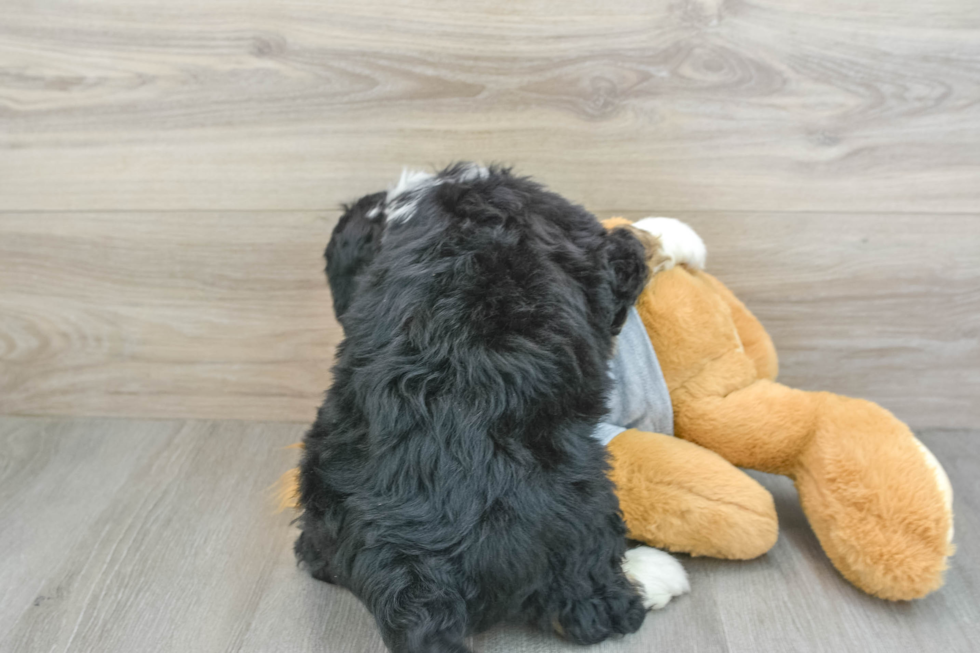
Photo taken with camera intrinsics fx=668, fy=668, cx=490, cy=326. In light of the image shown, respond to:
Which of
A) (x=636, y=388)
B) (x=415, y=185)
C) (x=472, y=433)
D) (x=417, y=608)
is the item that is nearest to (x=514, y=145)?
(x=415, y=185)

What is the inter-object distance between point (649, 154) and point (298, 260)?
535mm

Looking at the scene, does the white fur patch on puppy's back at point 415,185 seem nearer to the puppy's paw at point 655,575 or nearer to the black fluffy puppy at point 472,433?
the black fluffy puppy at point 472,433

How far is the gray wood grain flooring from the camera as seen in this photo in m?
0.70

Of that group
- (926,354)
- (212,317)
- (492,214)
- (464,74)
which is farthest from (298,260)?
(926,354)

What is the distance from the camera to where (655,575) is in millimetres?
A: 719

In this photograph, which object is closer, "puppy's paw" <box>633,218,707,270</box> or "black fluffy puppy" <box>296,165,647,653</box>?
"black fluffy puppy" <box>296,165,647,653</box>

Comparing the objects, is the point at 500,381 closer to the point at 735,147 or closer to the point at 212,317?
the point at 735,147

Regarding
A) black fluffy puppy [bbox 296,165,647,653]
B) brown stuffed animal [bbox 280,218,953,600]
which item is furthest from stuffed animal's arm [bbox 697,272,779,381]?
black fluffy puppy [bbox 296,165,647,653]

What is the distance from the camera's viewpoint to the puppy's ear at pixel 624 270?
0.66 metres

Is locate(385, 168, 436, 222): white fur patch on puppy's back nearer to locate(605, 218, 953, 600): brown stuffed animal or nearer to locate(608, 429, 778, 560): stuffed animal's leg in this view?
locate(605, 218, 953, 600): brown stuffed animal

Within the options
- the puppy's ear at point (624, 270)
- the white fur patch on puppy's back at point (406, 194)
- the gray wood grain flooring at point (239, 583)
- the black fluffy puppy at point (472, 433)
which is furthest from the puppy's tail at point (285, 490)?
the puppy's ear at point (624, 270)

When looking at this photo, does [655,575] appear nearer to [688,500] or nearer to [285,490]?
[688,500]

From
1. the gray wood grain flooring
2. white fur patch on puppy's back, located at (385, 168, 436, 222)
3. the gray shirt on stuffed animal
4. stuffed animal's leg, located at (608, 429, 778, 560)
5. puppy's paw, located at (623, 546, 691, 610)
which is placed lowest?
the gray wood grain flooring

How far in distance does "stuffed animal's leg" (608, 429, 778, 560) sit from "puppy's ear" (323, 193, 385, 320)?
0.34m
